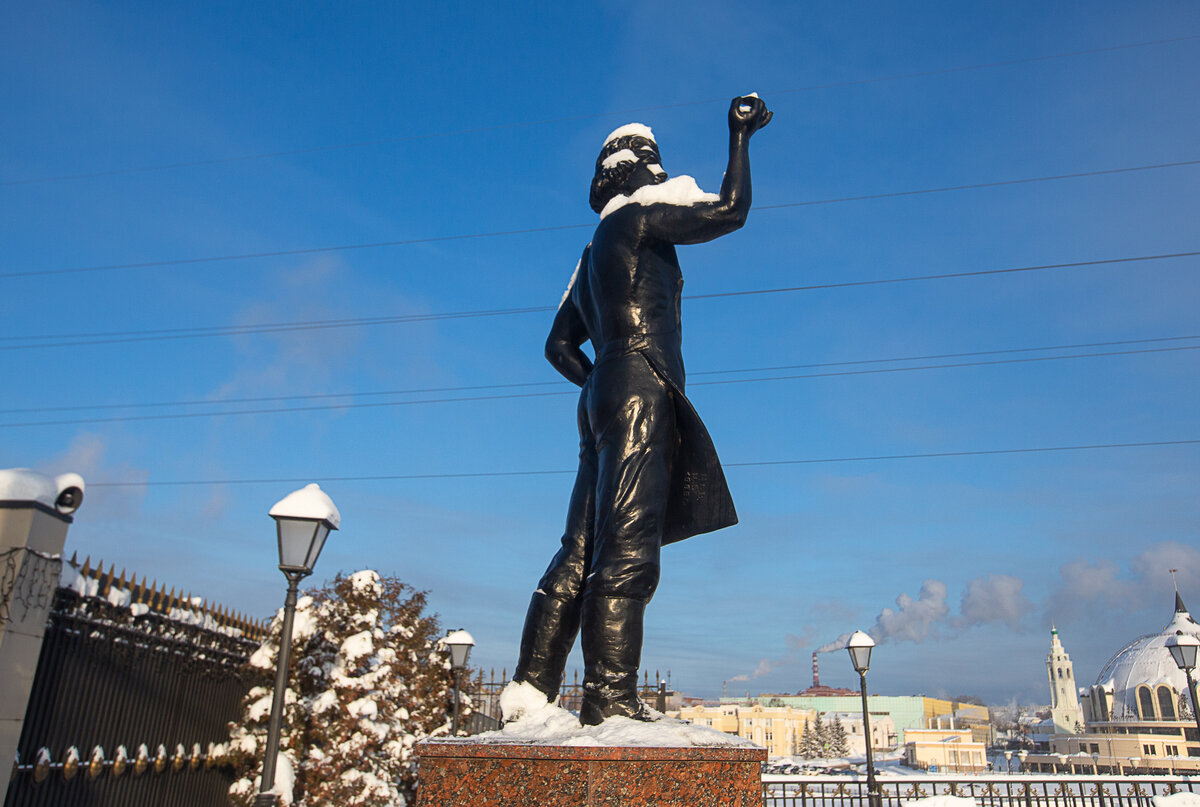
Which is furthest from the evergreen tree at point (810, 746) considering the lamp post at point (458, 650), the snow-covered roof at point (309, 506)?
the snow-covered roof at point (309, 506)

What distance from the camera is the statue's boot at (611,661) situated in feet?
9.36

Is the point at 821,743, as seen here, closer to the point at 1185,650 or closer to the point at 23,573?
the point at 1185,650

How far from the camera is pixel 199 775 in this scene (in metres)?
8.89

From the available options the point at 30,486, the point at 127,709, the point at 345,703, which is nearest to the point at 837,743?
the point at 345,703

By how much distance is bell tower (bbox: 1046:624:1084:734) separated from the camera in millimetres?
110438

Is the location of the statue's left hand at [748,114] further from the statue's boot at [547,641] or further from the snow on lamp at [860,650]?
the snow on lamp at [860,650]

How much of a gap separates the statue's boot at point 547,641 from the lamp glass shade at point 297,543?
10.8 ft

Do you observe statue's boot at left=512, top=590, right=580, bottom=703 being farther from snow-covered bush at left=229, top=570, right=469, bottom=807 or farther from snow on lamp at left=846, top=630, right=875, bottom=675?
snow on lamp at left=846, top=630, right=875, bottom=675

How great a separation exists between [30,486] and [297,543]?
1.94 metres

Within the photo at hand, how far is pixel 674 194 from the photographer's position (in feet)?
11.4

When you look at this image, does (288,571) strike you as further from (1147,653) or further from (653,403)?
(1147,653)

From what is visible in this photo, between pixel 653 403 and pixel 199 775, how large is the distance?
8580 mm

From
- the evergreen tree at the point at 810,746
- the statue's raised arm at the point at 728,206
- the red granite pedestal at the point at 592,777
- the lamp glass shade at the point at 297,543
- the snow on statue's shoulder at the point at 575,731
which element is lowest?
the evergreen tree at the point at 810,746

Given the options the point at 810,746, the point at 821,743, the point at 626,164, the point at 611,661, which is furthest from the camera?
the point at 821,743
